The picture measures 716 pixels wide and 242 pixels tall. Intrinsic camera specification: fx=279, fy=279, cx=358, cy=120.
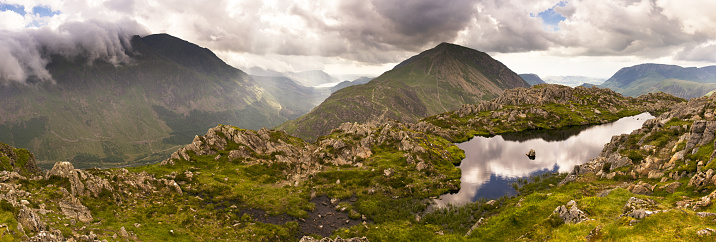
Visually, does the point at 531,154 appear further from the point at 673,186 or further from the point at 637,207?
the point at 637,207

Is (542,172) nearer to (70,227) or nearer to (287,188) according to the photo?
(287,188)

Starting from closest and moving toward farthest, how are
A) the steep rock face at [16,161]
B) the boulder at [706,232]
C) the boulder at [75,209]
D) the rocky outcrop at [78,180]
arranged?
the boulder at [706,232] < the boulder at [75,209] < the rocky outcrop at [78,180] < the steep rock face at [16,161]

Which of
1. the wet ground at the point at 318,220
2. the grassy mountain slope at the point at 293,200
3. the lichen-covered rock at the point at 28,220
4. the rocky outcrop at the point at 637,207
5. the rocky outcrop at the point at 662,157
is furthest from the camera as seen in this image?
the wet ground at the point at 318,220

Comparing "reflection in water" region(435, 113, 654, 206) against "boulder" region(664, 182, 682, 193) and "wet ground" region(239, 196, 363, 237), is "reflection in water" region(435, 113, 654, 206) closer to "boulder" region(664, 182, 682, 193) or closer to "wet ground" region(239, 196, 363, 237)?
"wet ground" region(239, 196, 363, 237)

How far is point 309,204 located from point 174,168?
4946cm

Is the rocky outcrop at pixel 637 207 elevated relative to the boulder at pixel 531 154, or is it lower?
elevated

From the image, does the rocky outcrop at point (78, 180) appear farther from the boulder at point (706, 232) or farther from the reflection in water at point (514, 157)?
the boulder at point (706, 232)

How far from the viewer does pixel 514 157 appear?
435 ft

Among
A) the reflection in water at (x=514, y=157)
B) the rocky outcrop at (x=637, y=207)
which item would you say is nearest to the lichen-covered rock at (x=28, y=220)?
the rocky outcrop at (x=637, y=207)

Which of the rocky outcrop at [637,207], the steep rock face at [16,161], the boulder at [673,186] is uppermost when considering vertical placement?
the steep rock face at [16,161]

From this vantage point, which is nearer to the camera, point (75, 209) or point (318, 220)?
point (75, 209)

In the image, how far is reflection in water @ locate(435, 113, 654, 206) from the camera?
3656 inches

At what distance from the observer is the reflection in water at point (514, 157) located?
3656 inches

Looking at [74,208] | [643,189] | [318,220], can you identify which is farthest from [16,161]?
[643,189]
